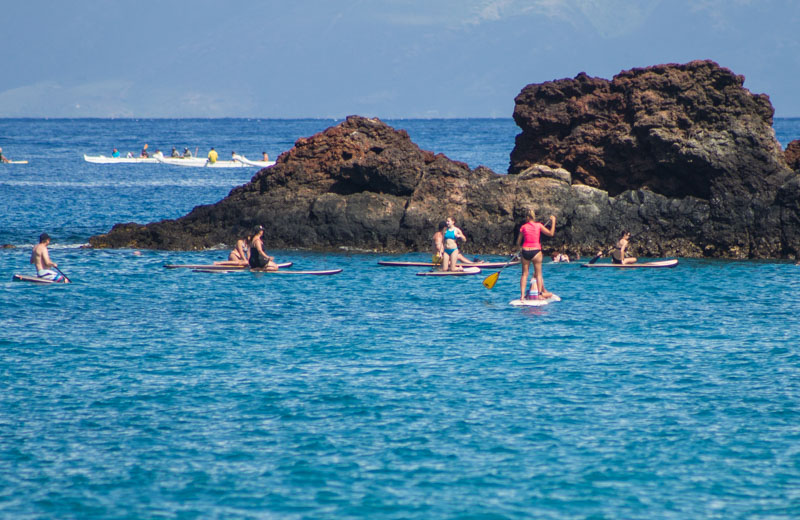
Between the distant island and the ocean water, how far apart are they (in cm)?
448

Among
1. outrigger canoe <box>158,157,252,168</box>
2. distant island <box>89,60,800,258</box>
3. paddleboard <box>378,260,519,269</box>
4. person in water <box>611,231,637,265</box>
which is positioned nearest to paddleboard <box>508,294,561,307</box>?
paddleboard <box>378,260,519,269</box>

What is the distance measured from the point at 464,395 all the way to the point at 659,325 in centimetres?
781

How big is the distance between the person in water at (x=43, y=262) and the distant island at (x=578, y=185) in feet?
26.6

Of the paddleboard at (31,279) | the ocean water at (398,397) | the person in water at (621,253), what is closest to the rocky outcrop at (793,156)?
the ocean water at (398,397)

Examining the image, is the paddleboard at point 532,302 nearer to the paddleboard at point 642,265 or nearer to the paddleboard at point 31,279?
the paddleboard at point 642,265

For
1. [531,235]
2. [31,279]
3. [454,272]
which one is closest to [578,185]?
[454,272]

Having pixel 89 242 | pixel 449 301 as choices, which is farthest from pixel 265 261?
pixel 89 242

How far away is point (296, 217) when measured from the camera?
35.5 metres

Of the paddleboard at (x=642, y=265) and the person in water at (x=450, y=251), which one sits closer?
the person in water at (x=450, y=251)

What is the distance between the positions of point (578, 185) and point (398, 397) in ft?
68.1

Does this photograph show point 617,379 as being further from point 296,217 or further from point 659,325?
point 296,217

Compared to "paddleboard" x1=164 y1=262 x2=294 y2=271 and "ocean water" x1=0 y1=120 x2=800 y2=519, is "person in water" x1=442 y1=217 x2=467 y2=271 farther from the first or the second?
"paddleboard" x1=164 y1=262 x2=294 y2=271

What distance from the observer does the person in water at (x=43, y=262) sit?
1068 inches

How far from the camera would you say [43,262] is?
2736 centimetres
